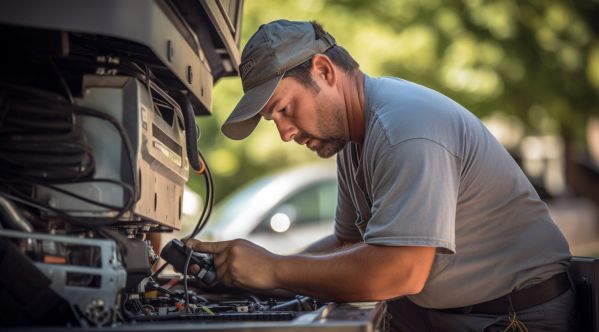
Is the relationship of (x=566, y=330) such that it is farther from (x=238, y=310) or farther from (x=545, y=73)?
(x=545, y=73)

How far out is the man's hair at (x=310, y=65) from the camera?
3.03m

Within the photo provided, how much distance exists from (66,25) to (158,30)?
37cm

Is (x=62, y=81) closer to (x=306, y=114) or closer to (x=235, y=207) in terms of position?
(x=306, y=114)

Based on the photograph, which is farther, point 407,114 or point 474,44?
point 474,44

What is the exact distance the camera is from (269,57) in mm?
2986

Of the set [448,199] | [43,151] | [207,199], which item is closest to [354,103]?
[448,199]

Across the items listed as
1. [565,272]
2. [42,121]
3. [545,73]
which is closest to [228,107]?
[545,73]

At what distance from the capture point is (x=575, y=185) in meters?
21.0

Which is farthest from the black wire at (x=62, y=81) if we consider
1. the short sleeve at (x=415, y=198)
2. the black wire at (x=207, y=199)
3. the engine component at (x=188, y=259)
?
the black wire at (x=207, y=199)

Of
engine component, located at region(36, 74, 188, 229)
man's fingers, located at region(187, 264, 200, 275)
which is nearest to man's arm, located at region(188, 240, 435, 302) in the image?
man's fingers, located at region(187, 264, 200, 275)

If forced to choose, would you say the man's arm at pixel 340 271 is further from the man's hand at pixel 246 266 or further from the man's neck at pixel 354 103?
the man's neck at pixel 354 103

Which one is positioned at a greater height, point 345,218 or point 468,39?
point 468,39

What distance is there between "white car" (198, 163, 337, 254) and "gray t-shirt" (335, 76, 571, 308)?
547cm

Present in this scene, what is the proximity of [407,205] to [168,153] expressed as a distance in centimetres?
76
